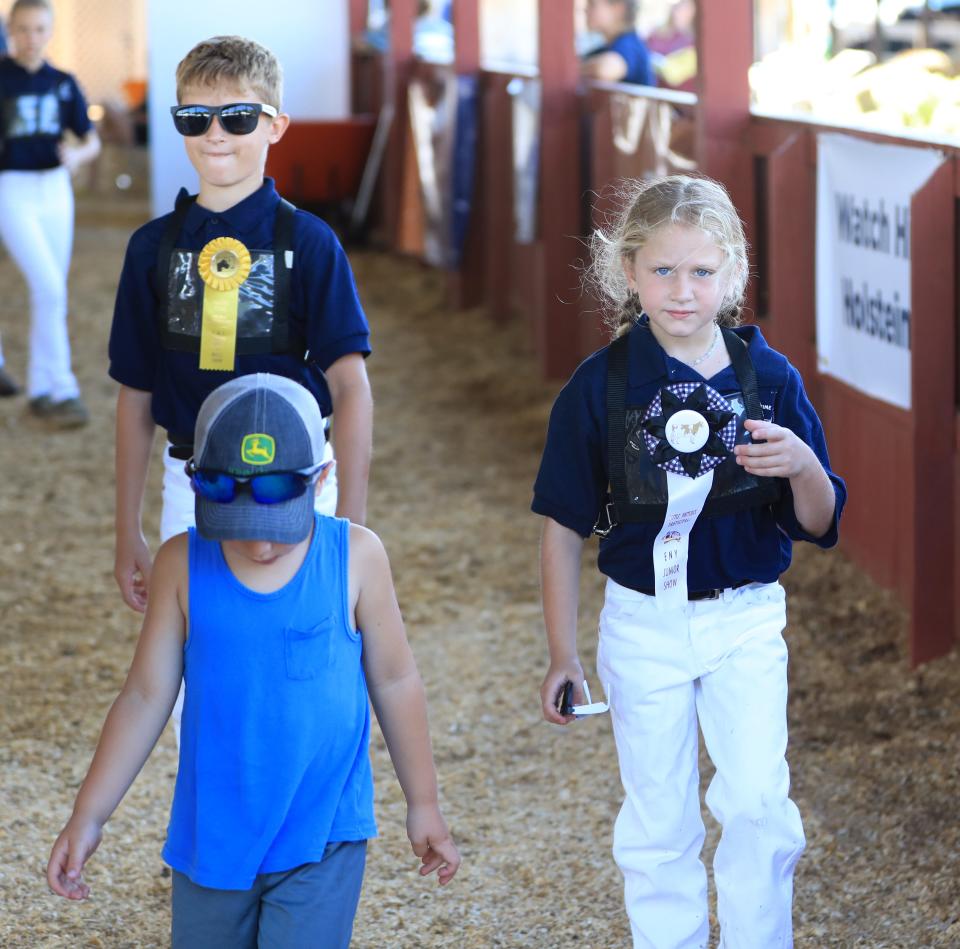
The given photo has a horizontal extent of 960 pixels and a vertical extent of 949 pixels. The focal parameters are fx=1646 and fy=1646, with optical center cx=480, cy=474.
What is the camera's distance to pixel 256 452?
2.24 meters

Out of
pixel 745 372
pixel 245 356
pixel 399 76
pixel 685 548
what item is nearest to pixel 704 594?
pixel 685 548

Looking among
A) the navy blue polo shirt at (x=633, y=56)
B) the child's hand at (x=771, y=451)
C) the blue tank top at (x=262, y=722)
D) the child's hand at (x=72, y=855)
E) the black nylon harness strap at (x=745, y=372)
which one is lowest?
the child's hand at (x=72, y=855)

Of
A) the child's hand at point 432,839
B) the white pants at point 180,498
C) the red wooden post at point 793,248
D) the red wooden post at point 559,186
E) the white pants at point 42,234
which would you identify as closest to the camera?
the child's hand at point 432,839

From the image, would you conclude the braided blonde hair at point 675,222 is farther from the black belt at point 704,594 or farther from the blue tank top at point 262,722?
the blue tank top at point 262,722

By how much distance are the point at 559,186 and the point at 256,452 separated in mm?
7330

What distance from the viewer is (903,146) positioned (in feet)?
16.1

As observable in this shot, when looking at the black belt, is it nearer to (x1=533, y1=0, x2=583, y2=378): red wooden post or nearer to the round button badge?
the round button badge

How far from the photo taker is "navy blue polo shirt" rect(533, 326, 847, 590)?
A: 2688mm

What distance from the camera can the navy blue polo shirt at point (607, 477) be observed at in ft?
8.82

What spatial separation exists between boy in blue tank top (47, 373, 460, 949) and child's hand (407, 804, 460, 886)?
7 centimetres

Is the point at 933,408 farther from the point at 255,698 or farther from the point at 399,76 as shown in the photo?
the point at 399,76

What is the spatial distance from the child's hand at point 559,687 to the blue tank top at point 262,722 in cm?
49

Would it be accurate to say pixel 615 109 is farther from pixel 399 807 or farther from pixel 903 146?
pixel 399 807

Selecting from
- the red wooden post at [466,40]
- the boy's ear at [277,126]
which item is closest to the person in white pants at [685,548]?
the boy's ear at [277,126]
